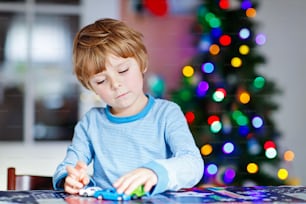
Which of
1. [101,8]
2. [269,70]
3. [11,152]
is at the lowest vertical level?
[11,152]

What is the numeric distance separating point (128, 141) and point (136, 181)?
0.89 ft

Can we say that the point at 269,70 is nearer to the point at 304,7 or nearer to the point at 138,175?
the point at 304,7

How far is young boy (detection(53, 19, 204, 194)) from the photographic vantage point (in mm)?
1452

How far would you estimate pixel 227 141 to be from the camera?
13.1 ft

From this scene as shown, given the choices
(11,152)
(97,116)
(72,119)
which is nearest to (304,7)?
(72,119)

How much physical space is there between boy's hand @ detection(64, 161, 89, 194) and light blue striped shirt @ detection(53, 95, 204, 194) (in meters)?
0.09

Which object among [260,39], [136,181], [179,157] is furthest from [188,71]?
[136,181]

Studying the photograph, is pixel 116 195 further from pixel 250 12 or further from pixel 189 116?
pixel 250 12

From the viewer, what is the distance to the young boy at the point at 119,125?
4.76 feet

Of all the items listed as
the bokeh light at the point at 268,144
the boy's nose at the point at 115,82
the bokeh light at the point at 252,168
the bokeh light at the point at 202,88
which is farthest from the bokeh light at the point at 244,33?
the boy's nose at the point at 115,82

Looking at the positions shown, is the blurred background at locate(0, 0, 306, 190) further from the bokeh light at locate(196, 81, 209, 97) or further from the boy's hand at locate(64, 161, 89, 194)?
the boy's hand at locate(64, 161, 89, 194)

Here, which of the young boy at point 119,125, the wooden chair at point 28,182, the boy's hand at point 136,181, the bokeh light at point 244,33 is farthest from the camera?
the bokeh light at point 244,33

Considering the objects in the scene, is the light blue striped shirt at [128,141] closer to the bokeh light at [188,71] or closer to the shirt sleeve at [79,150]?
the shirt sleeve at [79,150]

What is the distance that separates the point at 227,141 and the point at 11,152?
136cm
